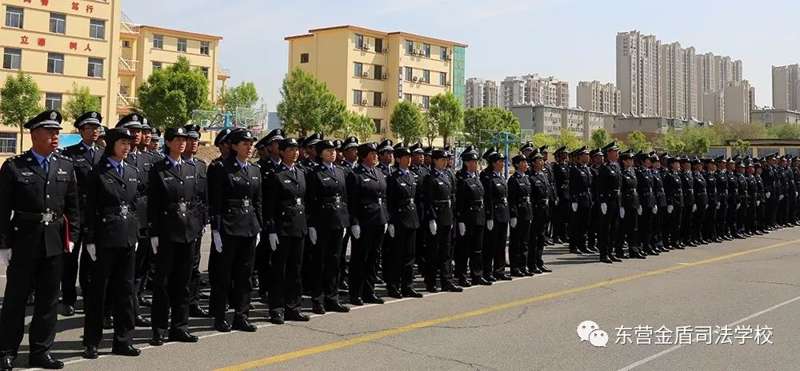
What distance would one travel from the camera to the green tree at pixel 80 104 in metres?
37.1

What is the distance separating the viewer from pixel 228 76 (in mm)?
59219

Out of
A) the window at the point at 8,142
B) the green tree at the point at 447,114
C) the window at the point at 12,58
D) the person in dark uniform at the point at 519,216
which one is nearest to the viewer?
the person in dark uniform at the point at 519,216

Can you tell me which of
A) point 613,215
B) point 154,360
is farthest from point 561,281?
point 154,360

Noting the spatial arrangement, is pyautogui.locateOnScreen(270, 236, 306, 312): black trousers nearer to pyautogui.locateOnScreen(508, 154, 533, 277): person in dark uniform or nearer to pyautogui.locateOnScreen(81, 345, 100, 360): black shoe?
pyautogui.locateOnScreen(81, 345, 100, 360): black shoe

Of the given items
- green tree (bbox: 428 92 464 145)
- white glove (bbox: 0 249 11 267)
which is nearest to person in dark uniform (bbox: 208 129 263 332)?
white glove (bbox: 0 249 11 267)

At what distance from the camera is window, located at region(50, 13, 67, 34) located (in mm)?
40253

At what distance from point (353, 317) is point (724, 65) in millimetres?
138577

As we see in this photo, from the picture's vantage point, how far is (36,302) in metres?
5.20

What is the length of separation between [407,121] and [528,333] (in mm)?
45873

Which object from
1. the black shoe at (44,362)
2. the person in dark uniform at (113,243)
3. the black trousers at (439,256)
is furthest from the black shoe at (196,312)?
the black trousers at (439,256)

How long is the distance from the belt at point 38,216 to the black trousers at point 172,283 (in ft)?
2.99

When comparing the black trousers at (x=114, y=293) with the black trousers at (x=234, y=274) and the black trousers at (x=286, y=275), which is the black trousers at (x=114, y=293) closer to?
the black trousers at (x=234, y=274)

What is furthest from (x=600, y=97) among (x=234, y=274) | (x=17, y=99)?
(x=234, y=274)

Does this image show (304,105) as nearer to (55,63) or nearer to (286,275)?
(55,63)
